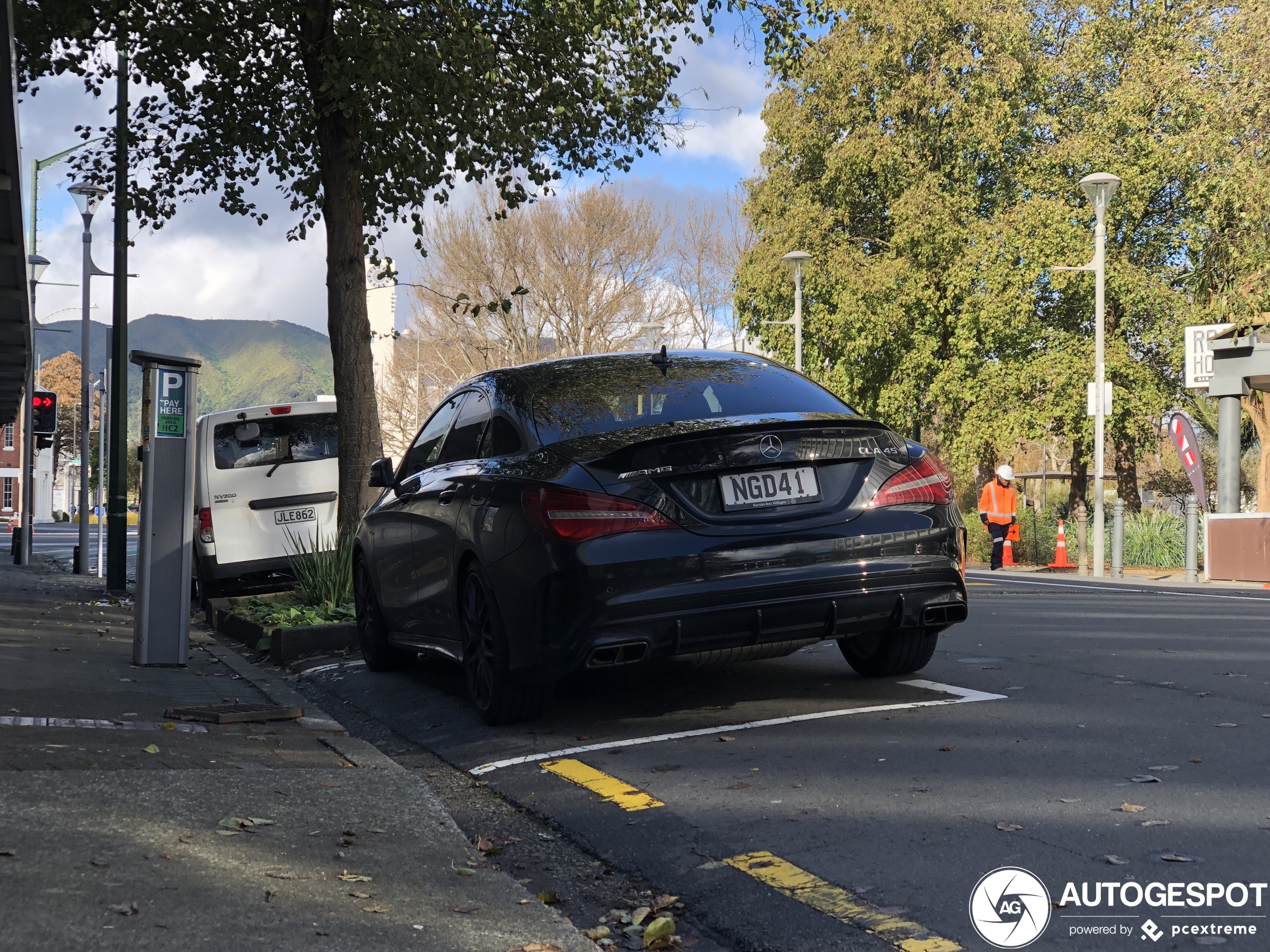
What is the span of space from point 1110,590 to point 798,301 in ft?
60.6

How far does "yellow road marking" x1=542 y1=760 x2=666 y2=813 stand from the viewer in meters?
4.71

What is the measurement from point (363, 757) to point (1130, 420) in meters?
30.7

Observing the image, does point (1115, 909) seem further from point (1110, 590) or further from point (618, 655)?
point (1110, 590)

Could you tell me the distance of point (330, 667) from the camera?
30.3ft

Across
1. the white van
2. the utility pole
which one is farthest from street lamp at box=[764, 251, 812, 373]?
the white van

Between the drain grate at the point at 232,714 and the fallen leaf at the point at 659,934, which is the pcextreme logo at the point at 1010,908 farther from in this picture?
the drain grate at the point at 232,714

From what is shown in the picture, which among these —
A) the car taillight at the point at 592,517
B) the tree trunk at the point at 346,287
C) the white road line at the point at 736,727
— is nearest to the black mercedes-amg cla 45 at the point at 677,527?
the car taillight at the point at 592,517

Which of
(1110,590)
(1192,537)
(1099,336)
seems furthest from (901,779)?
(1099,336)

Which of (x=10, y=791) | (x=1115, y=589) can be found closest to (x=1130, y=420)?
(x=1115, y=589)

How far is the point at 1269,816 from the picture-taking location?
13.2 ft

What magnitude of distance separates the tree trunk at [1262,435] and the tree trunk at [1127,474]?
15.5 ft

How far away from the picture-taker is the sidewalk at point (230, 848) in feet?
10.7

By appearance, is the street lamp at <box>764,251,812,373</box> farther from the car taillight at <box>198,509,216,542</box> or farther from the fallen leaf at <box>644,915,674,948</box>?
the fallen leaf at <box>644,915,674,948</box>

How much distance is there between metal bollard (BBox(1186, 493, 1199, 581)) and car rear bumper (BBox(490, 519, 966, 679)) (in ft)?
57.1
